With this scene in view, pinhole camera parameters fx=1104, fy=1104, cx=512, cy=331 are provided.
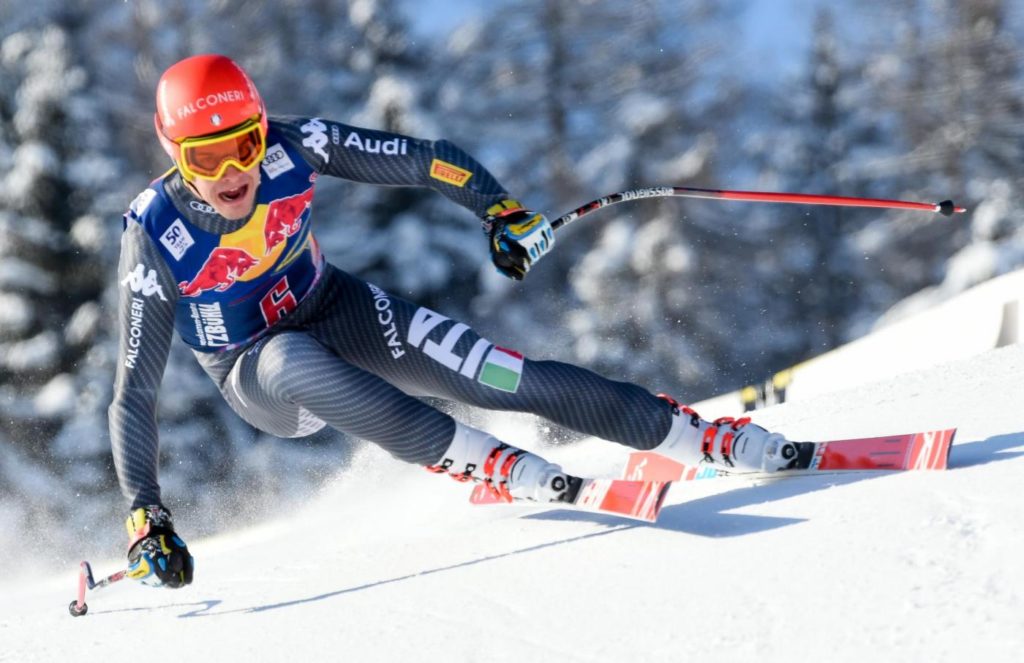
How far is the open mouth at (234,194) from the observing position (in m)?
2.76

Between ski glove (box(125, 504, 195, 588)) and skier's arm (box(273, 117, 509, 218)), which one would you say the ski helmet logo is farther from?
ski glove (box(125, 504, 195, 588))

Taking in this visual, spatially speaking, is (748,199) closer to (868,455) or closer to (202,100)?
(868,455)

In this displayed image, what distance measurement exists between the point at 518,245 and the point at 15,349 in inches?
443

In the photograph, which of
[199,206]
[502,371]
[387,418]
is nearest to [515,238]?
[502,371]

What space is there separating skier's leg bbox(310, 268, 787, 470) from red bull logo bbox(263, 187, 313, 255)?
0.28m

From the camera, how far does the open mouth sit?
2.76m

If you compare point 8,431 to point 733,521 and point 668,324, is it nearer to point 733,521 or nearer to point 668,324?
point 668,324

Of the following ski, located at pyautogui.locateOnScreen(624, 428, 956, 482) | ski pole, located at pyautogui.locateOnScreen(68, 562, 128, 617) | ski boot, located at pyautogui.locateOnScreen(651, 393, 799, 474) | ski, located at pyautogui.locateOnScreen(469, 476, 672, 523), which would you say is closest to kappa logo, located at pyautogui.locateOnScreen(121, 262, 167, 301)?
ski pole, located at pyautogui.locateOnScreen(68, 562, 128, 617)

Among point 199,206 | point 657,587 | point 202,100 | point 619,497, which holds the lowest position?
point 657,587

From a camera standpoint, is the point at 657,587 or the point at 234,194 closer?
the point at 657,587

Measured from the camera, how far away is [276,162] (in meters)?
2.93

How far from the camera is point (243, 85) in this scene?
273 cm

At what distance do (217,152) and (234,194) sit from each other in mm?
127

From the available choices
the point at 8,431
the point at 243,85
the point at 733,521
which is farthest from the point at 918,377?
the point at 8,431
